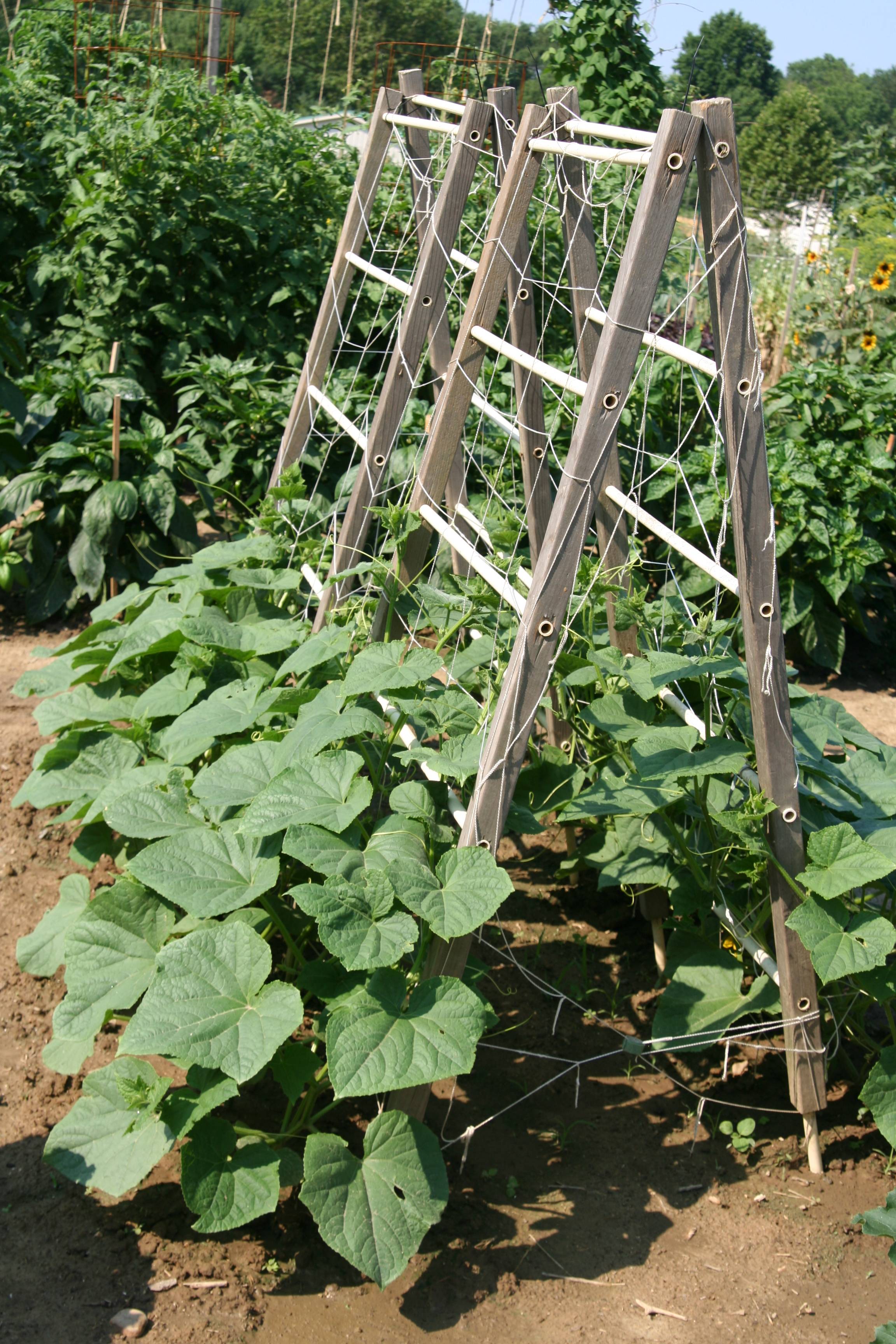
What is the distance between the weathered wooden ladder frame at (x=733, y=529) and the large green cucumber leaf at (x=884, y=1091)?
6.2 inches

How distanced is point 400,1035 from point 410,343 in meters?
2.01

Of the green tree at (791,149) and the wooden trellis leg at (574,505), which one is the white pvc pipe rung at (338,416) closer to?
the wooden trellis leg at (574,505)

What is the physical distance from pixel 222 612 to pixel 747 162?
115 feet

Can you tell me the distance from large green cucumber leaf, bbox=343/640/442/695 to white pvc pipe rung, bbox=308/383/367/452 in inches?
39.5

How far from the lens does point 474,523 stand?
2592 millimetres

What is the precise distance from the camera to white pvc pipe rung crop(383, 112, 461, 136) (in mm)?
2924

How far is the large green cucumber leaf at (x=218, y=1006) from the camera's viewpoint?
1829 mm

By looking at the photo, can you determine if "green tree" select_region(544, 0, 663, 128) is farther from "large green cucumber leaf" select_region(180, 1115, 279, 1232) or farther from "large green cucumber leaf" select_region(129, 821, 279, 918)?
"large green cucumber leaf" select_region(180, 1115, 279, 1232)

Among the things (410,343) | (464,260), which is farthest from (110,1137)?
(464,260)

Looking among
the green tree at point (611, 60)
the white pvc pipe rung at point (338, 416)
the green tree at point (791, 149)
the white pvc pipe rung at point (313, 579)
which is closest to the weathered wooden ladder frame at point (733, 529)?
the white pvc pipe rung at point (338, 416)

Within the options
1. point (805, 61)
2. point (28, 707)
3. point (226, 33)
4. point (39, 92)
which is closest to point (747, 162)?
point (226, 33)

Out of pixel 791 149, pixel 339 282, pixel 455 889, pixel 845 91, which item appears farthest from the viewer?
pixel 845 91

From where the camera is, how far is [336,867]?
2.04 m

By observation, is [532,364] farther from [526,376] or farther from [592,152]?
[526,376]
